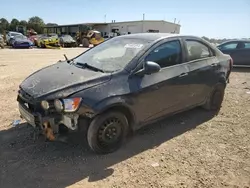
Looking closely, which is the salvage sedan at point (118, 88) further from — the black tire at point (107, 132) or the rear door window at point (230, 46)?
the rear door window at point (230, 46)

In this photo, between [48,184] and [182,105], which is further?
[182,105]

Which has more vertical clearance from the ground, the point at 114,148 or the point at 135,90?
the point at 135,90

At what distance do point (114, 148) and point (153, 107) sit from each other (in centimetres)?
89

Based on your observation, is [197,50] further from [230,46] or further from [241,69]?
[230,46]

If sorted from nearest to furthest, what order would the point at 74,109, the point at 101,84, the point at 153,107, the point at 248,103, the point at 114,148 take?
the point at 74,109 < the point at 101,84 < the point at 114,148 < the point at 153,107 < the point at 248,103

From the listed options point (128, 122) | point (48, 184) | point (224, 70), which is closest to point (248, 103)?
point (224, 70)

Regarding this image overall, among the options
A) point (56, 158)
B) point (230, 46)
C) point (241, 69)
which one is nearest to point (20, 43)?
point (230, 46)

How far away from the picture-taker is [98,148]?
352 centimetres

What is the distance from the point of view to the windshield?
385cm

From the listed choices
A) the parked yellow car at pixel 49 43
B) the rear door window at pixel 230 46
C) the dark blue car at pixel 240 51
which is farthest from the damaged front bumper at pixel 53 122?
the parked yellow car at pixel 49 43

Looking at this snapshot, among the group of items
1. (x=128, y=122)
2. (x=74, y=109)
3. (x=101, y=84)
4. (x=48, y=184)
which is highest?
(x=101, y=84)

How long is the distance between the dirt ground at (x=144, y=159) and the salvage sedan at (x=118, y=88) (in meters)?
0.36

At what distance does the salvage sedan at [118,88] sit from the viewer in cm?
325

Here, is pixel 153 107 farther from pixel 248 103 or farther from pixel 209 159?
pixel 248 103
